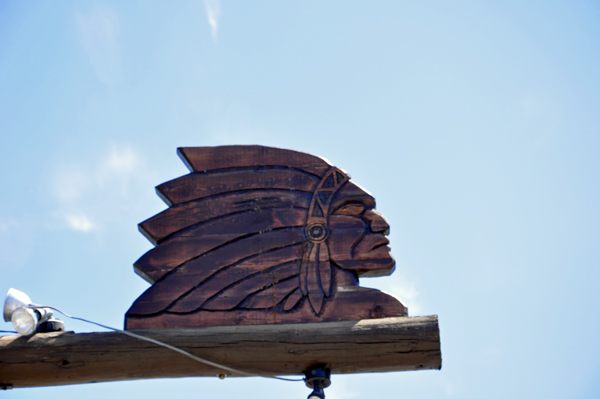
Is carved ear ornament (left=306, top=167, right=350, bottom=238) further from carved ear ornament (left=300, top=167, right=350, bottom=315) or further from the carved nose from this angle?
the carved nose

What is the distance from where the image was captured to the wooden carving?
169 inches

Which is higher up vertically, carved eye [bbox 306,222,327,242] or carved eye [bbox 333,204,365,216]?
carved eye [bbox 333,204,365,216]

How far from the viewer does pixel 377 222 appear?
4.42m

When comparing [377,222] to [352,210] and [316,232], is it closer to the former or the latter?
[352,210]

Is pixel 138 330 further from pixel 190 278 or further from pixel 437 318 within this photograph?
pixel 437 318

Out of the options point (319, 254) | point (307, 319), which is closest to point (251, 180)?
point (319, 254)

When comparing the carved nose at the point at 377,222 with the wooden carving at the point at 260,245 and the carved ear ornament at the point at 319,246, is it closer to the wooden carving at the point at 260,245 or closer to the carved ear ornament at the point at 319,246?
the wooden carving at the point at 260,245

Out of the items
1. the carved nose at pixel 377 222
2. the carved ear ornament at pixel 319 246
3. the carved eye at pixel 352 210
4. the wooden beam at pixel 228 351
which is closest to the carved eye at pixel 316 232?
the carved ear ornament at pixel 319 246

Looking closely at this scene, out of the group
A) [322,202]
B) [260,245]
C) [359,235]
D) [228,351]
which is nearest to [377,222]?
[359,235]

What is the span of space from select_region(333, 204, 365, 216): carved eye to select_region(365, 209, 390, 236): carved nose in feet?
0.17

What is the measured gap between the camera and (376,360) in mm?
4172

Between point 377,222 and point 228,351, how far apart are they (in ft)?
3.98

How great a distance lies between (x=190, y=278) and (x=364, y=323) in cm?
113

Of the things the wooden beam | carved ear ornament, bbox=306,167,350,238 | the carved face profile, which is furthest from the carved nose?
the wooden beam
